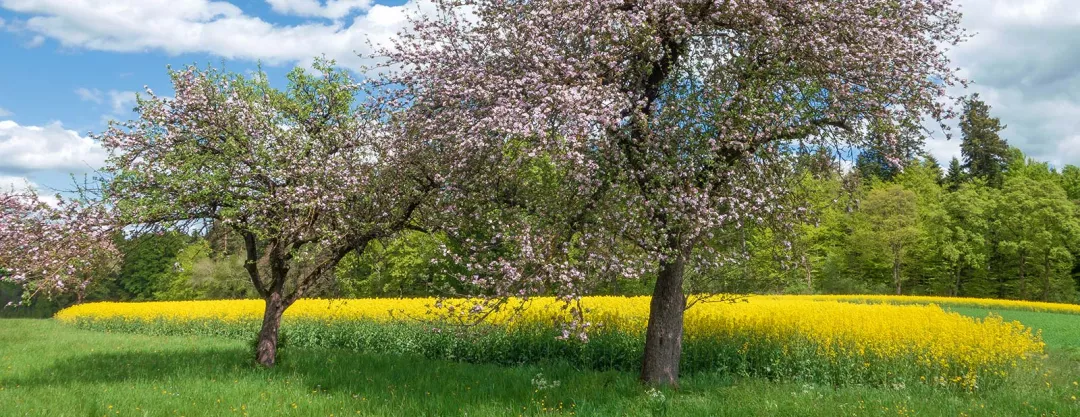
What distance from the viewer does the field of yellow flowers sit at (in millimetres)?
12750

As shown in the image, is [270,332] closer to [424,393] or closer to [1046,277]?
[424,393]

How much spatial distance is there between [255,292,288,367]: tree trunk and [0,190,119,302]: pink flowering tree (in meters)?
3.38

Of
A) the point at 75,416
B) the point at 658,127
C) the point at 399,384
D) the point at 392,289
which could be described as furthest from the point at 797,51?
the point at 392,289

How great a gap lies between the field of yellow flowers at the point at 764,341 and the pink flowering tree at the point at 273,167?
8.37 feet

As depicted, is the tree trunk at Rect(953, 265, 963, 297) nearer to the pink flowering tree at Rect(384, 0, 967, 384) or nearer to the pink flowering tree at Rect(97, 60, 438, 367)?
the pink flowering tree at Rect(384, 0, 967, 384)

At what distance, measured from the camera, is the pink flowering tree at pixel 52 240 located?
11.6m

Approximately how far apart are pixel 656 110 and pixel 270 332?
10498 mm

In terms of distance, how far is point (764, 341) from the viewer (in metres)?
14.1

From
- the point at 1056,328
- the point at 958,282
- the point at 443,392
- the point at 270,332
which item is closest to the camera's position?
the point at 443,392

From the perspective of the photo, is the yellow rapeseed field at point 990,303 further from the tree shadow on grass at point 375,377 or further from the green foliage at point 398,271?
the tree shadow on grass at point 375,377

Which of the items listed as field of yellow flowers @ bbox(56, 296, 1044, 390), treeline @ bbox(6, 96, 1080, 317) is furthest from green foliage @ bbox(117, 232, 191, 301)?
field of yellow flowers @ bbox(56, 296, 1044, 390)

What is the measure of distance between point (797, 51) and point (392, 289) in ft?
137

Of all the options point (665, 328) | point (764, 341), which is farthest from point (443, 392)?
point (764, 341)

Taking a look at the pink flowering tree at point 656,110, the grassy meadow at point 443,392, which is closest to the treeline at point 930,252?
the grassy meadow at point 443,392
